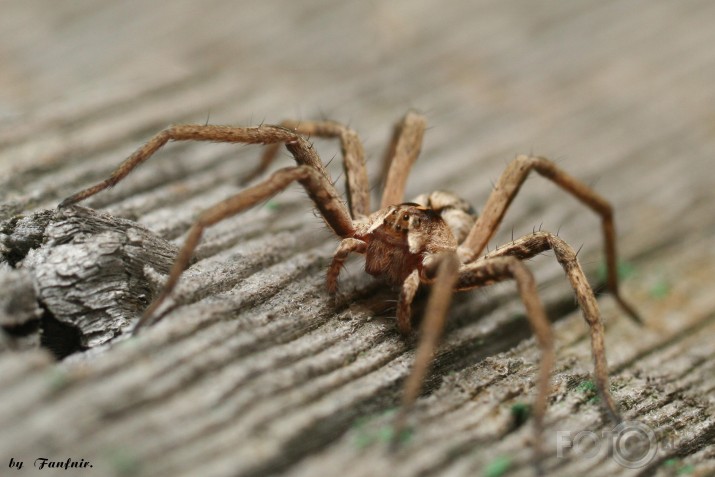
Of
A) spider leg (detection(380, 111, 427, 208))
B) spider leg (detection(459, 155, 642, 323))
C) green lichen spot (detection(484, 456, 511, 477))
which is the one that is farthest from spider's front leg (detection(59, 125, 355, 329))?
green lichen spot (detection(484, 456, 511, 477))

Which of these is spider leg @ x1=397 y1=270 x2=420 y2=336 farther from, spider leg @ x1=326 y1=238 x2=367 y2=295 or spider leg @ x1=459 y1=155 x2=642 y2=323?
spider leg @ x1=459 y1=155 x2=642 y2=323

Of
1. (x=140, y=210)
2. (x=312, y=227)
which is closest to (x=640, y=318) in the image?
(x=312, y=227)

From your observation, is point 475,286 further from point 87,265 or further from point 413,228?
point 87,265

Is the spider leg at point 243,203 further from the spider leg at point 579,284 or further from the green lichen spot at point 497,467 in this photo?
the green lichen spot at point 497,467

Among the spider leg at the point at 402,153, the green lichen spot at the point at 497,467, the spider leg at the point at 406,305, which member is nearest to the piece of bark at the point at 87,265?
the spider leg at the point at 406,305

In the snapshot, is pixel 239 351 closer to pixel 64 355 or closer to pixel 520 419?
pixel 64 355

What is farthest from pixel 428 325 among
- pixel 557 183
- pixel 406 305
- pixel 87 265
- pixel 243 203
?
pixel 557 183

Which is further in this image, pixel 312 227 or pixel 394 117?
pixel 394 117
